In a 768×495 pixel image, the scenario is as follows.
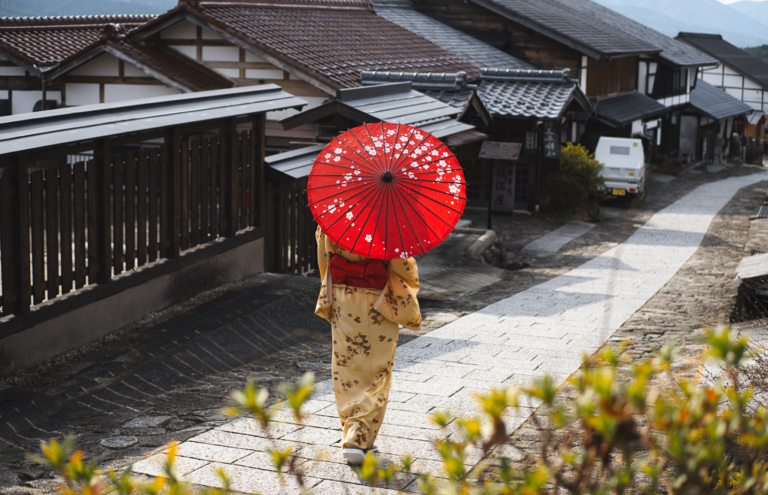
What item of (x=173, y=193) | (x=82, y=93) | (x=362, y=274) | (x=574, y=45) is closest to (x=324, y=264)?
(x=362, y=274)

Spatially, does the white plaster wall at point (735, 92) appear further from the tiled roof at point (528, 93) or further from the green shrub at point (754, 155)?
the tiled roof at point (528, 93)

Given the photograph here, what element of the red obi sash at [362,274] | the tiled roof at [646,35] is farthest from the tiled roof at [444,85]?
the tiled roof at [646,35]

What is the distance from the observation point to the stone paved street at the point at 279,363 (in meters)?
4.67

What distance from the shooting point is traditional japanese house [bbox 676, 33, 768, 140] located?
47656 mm

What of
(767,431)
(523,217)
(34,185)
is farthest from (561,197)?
(767,431)

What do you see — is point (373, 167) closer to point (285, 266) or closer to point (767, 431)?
point (767, 431)

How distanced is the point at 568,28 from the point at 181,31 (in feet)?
51.1

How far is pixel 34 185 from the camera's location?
613 cm

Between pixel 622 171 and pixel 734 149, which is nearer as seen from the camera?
pixel 622 171

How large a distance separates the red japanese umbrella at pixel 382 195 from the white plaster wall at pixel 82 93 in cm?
1312

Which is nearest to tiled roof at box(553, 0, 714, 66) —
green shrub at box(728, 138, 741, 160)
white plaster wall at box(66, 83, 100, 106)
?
green shrub at box(728, 138, 741, 160)

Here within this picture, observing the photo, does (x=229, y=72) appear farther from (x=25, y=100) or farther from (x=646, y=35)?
(x=646, y=35)

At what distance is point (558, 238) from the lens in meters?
18.4

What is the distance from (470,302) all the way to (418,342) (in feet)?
8.66
